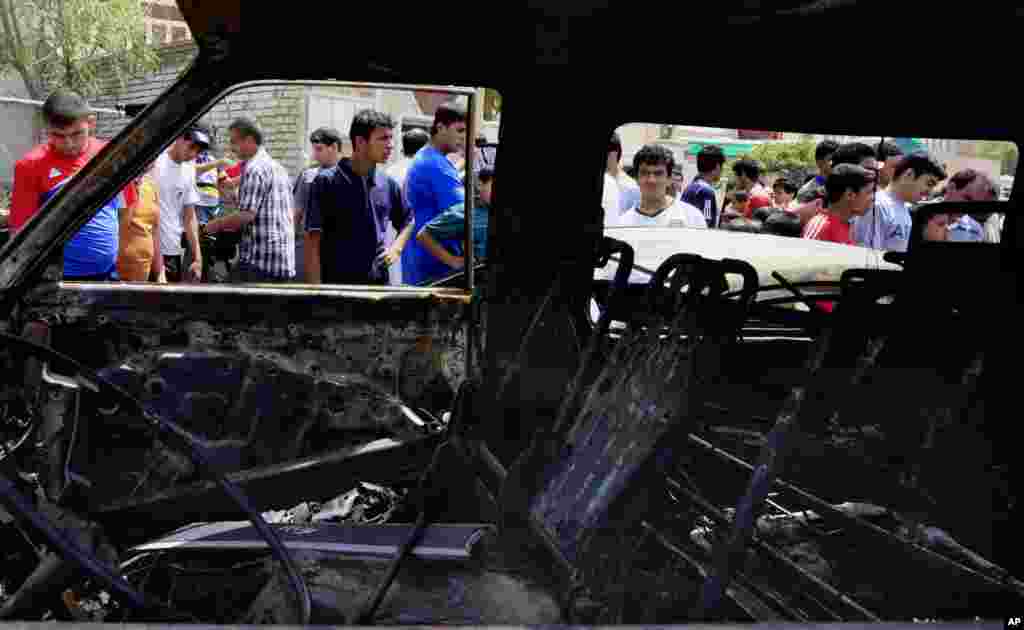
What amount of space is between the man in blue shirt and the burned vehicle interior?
67.6 inches

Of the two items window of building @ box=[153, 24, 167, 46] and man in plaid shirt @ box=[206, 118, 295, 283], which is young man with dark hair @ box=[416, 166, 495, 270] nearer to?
man in plaid shirt @ box=[206, 118, 295, 283]

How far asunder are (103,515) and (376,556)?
88 centimetres

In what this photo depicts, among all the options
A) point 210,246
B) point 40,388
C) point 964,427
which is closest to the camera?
point 964,427

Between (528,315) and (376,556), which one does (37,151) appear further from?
(376,556)

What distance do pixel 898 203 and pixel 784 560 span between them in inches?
122

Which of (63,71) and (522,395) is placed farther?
(63,71)

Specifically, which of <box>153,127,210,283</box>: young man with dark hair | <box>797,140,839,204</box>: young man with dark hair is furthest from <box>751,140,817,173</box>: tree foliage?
<box>153,127,210,283</box>: young man with dark hair

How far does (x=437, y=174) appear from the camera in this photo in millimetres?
5129

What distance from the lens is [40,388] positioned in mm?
2721

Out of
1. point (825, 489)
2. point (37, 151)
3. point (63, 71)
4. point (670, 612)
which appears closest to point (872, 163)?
point (825, 489)

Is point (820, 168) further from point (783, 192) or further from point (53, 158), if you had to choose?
point (53, 158)

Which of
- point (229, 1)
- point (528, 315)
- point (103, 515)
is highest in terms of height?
point (229, 1)

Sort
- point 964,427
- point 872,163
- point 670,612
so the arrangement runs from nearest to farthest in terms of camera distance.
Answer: point 670,612, point 964,427, point 872,163

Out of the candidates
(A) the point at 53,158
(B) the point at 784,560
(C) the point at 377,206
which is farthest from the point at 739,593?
(A) the point at 53,158
